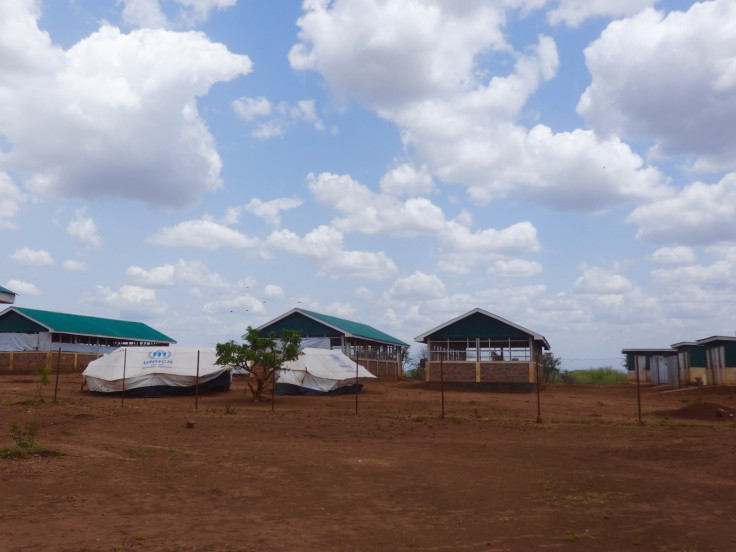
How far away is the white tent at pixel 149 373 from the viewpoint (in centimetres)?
2847

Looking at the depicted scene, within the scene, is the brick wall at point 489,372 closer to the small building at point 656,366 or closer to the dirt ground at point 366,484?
the small building at point 656,366

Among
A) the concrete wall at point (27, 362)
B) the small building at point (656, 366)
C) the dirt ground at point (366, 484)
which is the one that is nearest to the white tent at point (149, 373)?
→ the dirt ground at point (366, 484)

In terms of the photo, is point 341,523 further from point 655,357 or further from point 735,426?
point 655,357

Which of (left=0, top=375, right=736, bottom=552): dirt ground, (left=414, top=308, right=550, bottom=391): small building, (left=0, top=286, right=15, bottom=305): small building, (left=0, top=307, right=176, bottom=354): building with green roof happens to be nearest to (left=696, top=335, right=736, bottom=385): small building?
(left=414, top=308, right=550, bottom=391): small building

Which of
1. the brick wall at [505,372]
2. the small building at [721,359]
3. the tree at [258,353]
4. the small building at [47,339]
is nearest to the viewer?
the tree at [258,353]

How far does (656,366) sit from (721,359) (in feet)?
45.7

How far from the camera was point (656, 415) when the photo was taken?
74.7 feet

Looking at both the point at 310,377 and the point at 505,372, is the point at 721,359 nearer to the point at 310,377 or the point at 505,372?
the point at 505,372

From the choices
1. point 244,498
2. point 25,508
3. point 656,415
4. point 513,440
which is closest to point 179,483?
point 244,498

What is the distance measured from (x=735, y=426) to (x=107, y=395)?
2316 cm

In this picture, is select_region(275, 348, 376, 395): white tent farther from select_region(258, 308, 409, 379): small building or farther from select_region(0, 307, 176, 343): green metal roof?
select_region(0, 307, 176, 343): green metal roof

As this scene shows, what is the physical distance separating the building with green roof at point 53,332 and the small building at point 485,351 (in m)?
24.6

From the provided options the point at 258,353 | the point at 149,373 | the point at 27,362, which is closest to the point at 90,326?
the point at 27,362

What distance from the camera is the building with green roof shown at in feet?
150
